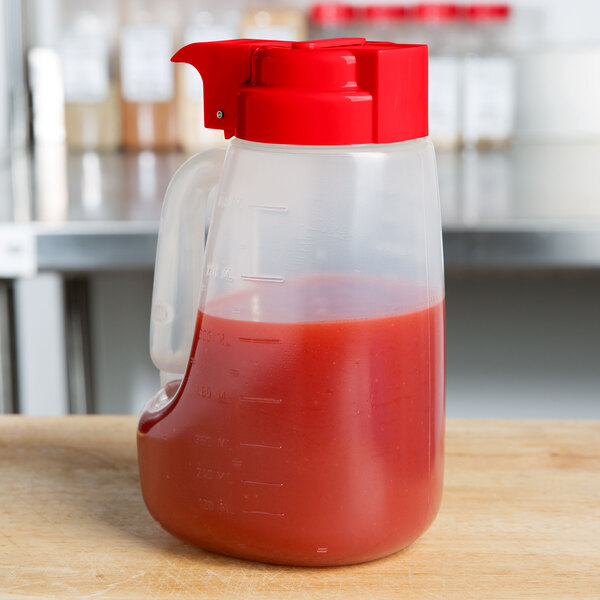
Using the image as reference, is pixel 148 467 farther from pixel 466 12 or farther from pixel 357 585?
pixel 466 12

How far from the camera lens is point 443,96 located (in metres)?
1.78

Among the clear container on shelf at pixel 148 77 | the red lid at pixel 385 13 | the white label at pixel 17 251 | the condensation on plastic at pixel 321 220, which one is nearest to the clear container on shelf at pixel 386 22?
the red lid at pixel 385 13

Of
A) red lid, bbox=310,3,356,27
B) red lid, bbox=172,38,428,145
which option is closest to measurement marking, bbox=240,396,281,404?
red lid, bbox=172,38,428,145

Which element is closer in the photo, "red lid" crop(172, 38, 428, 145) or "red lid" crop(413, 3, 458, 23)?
"red lid" crop(172, 38, 428, 145)

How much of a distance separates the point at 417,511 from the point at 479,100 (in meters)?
1.43

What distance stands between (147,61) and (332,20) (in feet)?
1.15

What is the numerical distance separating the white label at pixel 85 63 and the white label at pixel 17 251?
0.73 metres

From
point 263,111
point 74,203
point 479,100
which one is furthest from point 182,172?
point 479,100

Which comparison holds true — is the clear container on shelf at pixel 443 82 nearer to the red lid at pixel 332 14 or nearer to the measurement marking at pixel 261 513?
the red lid at pixel 332 14

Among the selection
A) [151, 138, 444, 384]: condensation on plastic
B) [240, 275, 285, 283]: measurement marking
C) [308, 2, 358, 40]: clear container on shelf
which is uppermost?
[308, 2, 358, 40]: clear container on shelf

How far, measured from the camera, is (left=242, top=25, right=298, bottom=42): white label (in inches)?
70.5

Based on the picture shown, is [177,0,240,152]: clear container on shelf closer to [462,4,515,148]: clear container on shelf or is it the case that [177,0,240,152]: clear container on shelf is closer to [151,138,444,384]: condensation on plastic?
[462,4,515,148]: clear container on shelf

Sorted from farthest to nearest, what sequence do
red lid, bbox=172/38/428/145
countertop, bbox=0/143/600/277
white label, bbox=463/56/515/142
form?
1. white label, bbox=463/56/515/142
2. countertop, bbox=0/143/600/277
3. red lid, bbox=172/38/428/145

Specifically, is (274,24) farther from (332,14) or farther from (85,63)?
(85,63)
